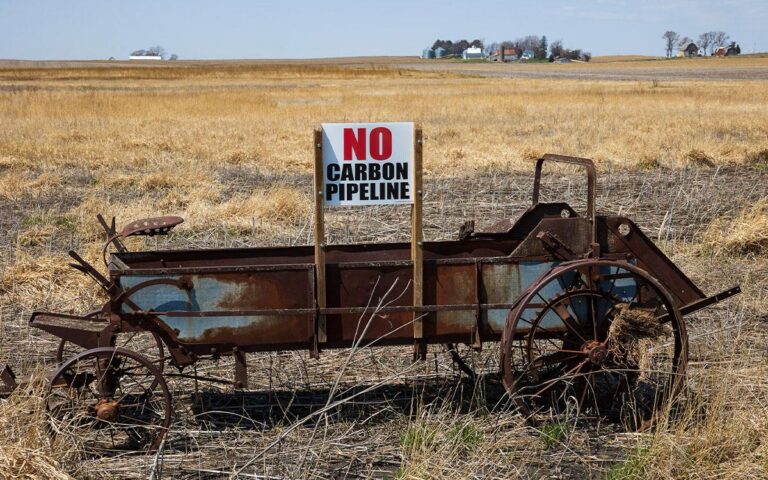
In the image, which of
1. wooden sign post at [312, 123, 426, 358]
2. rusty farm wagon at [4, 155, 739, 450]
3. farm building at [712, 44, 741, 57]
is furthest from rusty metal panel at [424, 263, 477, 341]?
farm building at [712, 44, 741, 57]

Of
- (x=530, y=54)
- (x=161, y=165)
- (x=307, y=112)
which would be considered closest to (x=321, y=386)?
(x=161, y=165)

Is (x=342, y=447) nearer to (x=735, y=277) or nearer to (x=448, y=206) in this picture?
(x=735, y=277)

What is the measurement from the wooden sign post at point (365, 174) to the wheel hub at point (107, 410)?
1.14 meters

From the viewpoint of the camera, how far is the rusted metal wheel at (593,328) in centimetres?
453

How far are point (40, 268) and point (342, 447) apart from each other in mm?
4521

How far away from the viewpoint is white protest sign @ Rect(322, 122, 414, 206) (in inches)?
179

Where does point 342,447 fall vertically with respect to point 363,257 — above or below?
below

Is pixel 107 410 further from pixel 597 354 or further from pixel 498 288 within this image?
pixel 597 354

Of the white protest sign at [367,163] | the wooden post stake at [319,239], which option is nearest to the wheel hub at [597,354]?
the white protest sign at [367,163]

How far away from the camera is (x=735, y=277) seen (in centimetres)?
787

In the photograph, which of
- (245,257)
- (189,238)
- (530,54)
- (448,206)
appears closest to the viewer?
(245,257)

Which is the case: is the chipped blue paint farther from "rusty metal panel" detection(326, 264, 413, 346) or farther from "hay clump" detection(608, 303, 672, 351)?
"hay clump" detection(608, 303, 672, 351)

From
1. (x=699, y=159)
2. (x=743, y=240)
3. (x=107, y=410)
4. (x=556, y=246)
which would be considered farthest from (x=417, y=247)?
(x=699, y=159)

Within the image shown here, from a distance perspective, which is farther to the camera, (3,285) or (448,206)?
(448,206)
